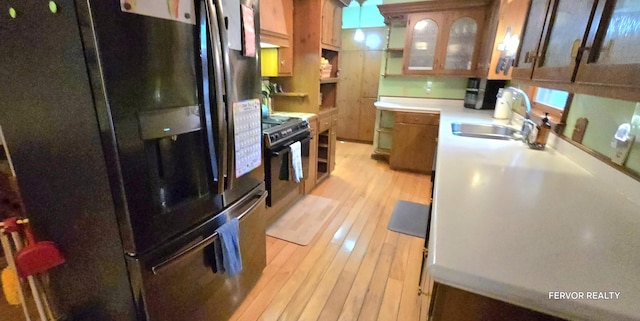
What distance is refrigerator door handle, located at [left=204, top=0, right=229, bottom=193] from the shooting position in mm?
1040

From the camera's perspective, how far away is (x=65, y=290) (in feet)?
4.00

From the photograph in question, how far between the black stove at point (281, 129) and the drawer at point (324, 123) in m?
0.40

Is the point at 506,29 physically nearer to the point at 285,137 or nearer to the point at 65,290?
the point at 285,137

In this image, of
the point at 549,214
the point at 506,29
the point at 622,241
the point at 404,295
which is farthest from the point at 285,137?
the point at 506,29

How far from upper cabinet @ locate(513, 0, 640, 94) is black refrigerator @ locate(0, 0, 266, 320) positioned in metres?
1.23

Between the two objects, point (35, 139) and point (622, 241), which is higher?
point (35, 139)

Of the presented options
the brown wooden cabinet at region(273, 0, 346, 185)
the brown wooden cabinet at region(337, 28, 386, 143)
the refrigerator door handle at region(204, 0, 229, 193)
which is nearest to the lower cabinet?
the refrigerator door handle at region(204, 0, 229, 193)

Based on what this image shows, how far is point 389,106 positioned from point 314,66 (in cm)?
140

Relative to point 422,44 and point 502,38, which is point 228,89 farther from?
point 422,44

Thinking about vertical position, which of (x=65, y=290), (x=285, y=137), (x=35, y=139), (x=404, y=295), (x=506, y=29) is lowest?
(x=404, y=295)

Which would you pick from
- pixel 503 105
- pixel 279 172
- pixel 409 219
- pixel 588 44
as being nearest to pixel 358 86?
pixel 503 105

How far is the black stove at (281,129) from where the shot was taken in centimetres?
221

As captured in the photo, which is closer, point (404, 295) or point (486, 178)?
Result: point (486, 178)

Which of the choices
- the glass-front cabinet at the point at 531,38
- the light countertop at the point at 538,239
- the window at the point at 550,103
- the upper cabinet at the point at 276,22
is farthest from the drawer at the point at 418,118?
the light countertop at the point at 538,239
